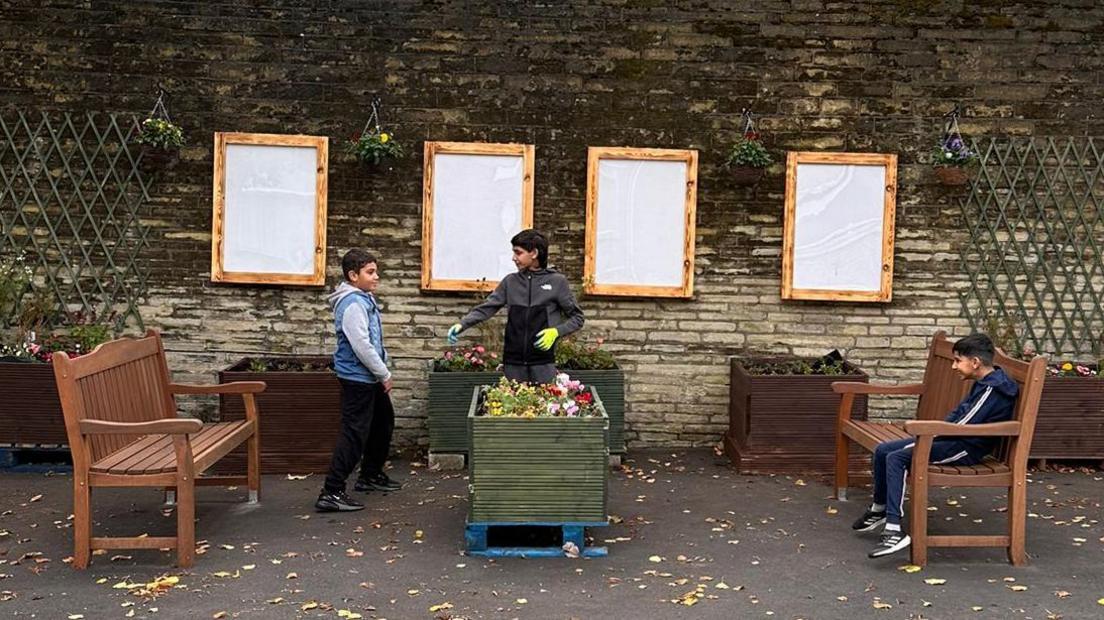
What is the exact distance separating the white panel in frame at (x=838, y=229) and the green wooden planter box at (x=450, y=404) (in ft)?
8.54

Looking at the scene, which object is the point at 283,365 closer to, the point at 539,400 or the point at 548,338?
the point at 548,338

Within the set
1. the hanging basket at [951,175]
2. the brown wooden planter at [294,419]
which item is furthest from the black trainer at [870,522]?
the brown wooden planter at [294,419]

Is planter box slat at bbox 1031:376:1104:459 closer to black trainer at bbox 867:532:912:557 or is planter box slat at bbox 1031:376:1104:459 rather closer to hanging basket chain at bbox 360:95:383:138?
black trainer at bbox 867:532:912:557

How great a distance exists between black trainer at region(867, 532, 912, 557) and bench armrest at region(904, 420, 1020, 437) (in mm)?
554

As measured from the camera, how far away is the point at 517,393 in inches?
240

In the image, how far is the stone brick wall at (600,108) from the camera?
331 inches

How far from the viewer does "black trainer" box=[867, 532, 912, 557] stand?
560 cm

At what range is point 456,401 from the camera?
7867 millimetres

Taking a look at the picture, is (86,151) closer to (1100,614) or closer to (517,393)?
(517,393)

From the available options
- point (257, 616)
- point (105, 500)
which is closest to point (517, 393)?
point (257, 616)

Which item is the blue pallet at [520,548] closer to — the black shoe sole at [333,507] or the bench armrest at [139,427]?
the black shoe sole at [333,507]

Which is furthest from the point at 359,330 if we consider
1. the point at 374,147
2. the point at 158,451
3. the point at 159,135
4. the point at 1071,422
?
the point at 1071,422

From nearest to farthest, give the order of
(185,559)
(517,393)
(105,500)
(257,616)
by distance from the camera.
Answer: (257,616) < (185,559) < (517,393) < (105,500)

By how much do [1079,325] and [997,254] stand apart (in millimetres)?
870
